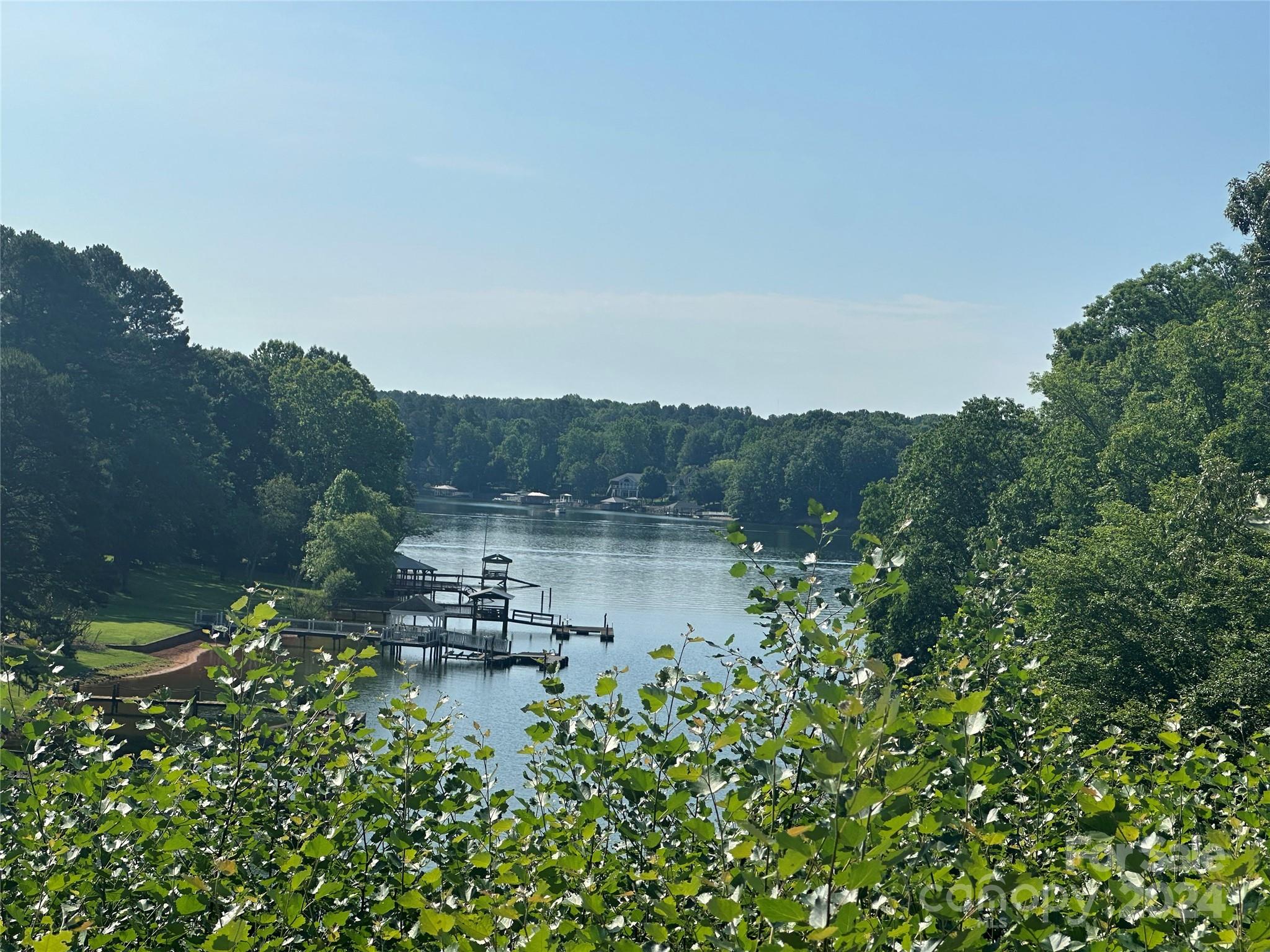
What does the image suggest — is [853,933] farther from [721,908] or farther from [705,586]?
[705,586]

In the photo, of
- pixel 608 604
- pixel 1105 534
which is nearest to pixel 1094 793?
pixel 1105 534

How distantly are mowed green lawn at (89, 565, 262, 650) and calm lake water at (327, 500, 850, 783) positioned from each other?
24.4ft

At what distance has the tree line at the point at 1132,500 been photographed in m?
23.0

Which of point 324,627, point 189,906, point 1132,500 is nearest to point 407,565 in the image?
point 324,627

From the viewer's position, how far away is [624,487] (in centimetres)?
16825

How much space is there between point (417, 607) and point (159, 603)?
1051cm

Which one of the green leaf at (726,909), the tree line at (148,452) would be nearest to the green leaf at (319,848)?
the green leaf at (726,909)

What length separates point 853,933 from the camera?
271 centimetres

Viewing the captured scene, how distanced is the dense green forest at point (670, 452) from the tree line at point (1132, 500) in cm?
8114

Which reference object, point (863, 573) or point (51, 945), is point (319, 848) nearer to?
point (51, 945)

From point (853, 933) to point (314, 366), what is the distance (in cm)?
7984

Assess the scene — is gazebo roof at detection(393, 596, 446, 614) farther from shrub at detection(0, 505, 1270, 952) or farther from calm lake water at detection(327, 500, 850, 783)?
shrub at detection(0, 505, 1270, 952)

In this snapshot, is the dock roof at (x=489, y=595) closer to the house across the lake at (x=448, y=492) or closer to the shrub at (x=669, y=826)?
the shrub at (x=669, y=826)

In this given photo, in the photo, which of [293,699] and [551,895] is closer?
[551,895]
